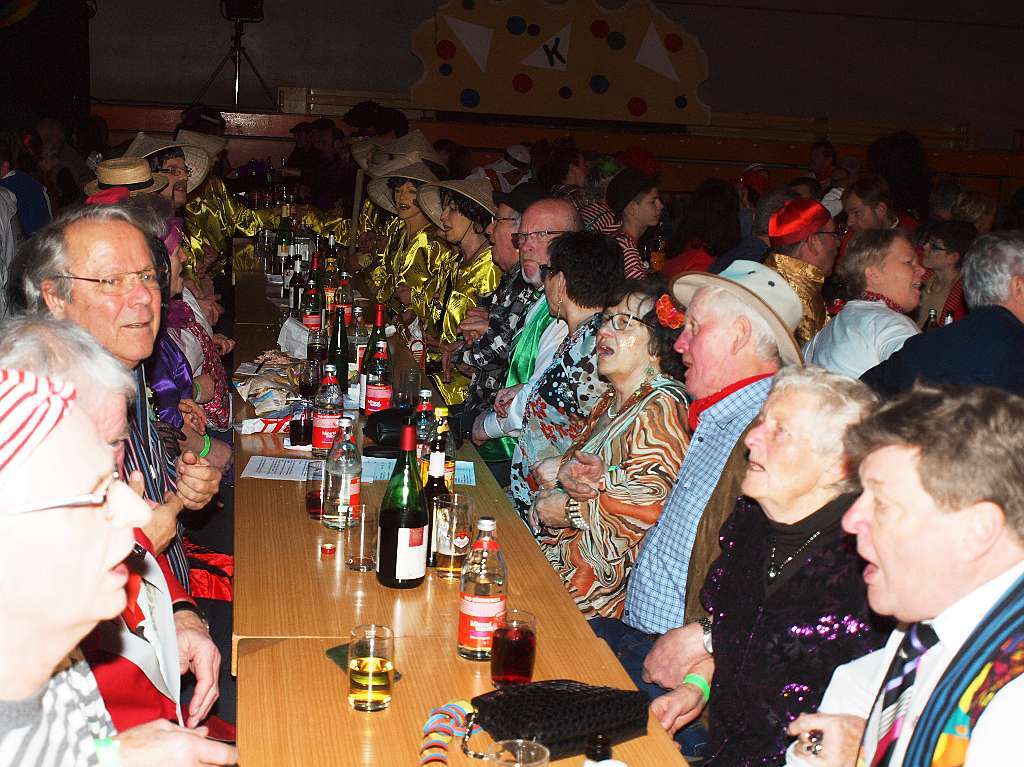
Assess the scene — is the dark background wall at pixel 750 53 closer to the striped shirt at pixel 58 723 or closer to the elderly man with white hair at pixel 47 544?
the striped shirt at pixel 58 723

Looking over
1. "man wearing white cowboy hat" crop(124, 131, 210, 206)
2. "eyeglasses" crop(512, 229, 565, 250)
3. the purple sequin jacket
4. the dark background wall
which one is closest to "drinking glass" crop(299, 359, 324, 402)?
"eyeglasses" crop(512, 229, 565, 250)

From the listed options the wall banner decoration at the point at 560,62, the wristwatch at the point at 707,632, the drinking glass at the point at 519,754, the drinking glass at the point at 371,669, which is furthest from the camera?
the wall banner decoration at the point at 560,62

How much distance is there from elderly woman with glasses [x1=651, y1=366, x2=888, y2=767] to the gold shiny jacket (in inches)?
→ 91.2

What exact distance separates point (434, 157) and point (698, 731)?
5.54m

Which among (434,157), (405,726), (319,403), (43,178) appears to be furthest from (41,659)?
(43,178)

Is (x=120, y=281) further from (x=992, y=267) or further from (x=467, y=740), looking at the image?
(x=992, y=267)

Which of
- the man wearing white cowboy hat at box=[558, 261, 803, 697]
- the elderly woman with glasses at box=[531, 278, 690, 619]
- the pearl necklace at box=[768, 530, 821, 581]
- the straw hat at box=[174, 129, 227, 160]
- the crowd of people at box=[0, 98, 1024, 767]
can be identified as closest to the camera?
the crowd of people at box=[0, 98, 1024, 767]

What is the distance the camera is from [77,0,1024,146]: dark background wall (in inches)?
524

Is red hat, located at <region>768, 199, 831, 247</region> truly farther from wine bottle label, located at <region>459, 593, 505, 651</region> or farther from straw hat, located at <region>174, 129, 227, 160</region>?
straw hat, located at <region>174, 129, 227, 160</region>

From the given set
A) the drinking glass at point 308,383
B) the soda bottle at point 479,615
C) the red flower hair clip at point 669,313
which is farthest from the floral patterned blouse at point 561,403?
the soda bottle at point 479,615

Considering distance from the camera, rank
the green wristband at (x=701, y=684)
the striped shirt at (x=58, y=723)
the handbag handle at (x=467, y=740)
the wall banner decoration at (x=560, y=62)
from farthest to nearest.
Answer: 1. the wall banner decoration at (x=560, y=62)
2. the green wristband at (x=701, y=684)
3. the handbag handle at (x=467, y=740)
4. the striped shirt at (x=58, y=723)

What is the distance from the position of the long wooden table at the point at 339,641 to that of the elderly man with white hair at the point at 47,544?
446 mm

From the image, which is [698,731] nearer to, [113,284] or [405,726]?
[405,726]

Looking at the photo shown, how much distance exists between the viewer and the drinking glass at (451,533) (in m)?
2.64
